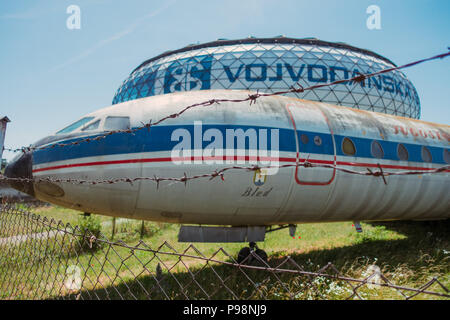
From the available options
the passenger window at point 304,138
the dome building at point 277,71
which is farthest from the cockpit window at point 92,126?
the dome building at point 277,71

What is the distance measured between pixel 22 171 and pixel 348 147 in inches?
314

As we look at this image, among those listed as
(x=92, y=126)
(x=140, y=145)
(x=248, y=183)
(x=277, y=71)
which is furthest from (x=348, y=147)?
(x=277, y=71)

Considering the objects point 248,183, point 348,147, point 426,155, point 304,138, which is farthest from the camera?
point 426,155

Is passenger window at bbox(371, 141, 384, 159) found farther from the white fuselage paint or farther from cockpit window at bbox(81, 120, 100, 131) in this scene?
cockpit window at bbox(81, 120, 100, 131)

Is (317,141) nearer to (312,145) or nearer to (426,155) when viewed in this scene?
(312,145)

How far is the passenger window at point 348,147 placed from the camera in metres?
7.47

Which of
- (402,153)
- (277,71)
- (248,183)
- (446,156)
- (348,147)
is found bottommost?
(446,156)

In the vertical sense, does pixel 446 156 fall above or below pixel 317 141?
below

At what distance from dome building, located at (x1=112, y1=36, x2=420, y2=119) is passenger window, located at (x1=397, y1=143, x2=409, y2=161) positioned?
33.2 meters

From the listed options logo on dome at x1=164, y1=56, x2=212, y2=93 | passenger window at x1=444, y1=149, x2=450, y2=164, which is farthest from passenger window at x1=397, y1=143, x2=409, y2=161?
logo on dome at x1=164, y1=56, x2=212, y2=93

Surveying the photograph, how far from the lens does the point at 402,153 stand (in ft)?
27.3

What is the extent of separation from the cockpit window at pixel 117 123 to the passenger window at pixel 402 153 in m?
7.31

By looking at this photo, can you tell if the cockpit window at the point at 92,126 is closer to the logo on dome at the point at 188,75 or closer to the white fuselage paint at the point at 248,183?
the white fuselage paint at the point at 248,183

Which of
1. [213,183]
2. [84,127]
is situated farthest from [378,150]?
[84,127]
